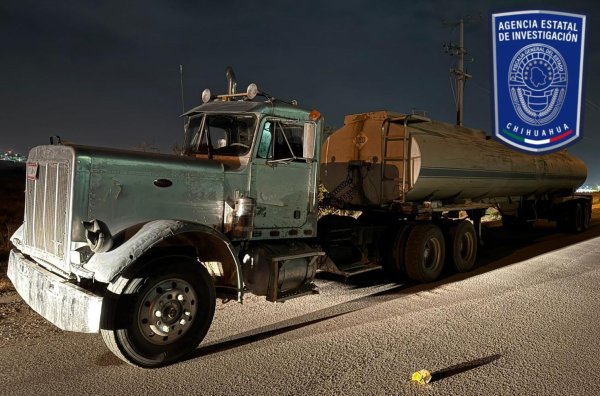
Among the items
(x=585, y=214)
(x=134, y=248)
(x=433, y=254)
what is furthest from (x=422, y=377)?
(x=585, y=214)

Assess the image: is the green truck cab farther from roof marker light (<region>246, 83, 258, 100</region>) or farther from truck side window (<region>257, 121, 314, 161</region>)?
roof marker light (<region>246, 83, 258, 100</region>)

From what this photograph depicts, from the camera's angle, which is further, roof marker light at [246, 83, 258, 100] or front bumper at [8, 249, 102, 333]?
roof marker light at [246, 83, 258, 100]

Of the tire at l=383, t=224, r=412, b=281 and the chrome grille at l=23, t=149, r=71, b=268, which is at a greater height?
the chrome grille at l=23, t=149, r=71, b=268

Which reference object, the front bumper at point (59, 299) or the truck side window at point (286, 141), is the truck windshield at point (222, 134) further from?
the front bumper at point (59, 299)

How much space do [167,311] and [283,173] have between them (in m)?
2.21

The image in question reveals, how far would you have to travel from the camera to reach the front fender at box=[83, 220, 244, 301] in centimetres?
422

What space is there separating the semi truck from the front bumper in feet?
0.05

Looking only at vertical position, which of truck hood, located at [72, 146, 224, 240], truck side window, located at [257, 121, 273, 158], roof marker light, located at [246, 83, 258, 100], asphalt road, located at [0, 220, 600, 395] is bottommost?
asphalt road, located at [0, 220, 600, 395]

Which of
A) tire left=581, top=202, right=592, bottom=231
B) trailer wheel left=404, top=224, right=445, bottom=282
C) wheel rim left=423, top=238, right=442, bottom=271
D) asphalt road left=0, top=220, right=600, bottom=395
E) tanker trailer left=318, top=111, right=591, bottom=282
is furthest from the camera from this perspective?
tire left=581, top=202, right=592, bottom=231

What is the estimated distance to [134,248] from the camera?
14.1ft

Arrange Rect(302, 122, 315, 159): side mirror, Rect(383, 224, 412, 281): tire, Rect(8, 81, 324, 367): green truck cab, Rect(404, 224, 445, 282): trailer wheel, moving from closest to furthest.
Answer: Rect(8, 81, 324, 367): green truck cab
Rect(302, 122, 315, 159): side mirror
Rect(404, 224, 445, 282): trailer wheel
Rect(383, 224, 412, 281): tire

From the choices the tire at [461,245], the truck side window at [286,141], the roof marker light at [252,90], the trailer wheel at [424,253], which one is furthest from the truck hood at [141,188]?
the tire at [461,245]

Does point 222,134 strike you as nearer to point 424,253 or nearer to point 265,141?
point 265,141

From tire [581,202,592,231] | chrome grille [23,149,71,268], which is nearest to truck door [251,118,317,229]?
chrome grille [23,149,71,268]
